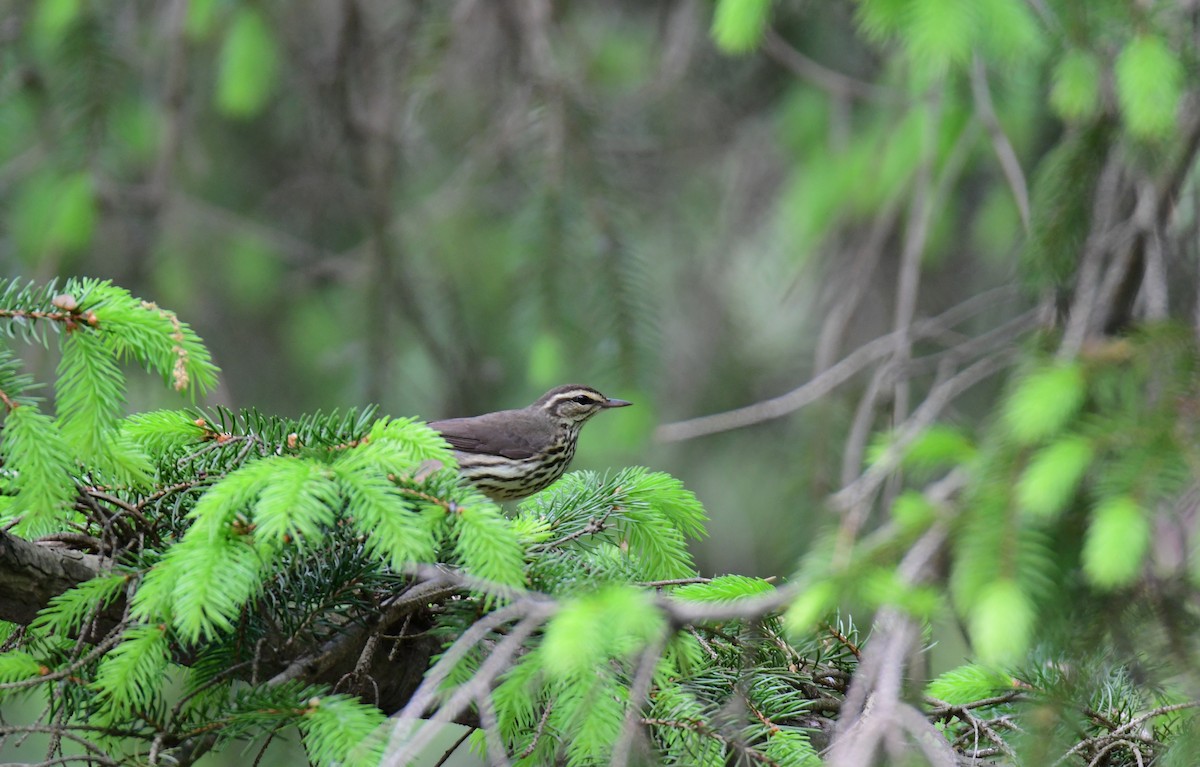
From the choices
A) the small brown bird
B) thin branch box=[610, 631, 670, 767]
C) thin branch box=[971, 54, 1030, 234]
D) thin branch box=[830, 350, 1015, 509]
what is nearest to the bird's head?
the small brown bird

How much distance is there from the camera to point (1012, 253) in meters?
4.75

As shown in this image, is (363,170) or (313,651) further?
(363,170)

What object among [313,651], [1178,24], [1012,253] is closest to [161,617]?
[313,651]

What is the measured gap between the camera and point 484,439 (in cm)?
461

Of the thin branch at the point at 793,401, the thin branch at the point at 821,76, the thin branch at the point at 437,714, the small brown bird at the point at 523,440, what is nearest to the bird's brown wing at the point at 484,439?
the small brown bird at the point at 523,440

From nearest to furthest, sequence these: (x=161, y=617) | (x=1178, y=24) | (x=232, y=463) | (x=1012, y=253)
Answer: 1. (x=161, y=617)
2. (x=232, y=463)
3. (x=1178, y=24)
4. (x=1012, y=253)

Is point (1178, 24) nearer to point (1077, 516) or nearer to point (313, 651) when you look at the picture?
point (1077, 516)

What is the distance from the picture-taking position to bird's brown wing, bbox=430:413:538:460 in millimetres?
4570

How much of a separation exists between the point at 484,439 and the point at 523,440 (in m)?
0.17

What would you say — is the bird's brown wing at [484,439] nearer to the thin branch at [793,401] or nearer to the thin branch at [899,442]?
the thin branch at [793,401]

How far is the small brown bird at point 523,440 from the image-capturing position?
4527mm

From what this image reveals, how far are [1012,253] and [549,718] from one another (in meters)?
3.40

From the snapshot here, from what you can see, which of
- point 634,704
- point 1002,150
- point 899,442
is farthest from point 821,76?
Answer: point 634,704

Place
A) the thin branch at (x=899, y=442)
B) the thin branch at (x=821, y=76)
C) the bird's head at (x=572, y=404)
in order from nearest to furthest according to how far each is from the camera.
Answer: the thin branch at (x=899, y=442) → the bird's head at (x=572, y=404) → the thin branch at (x=821, y=76)
